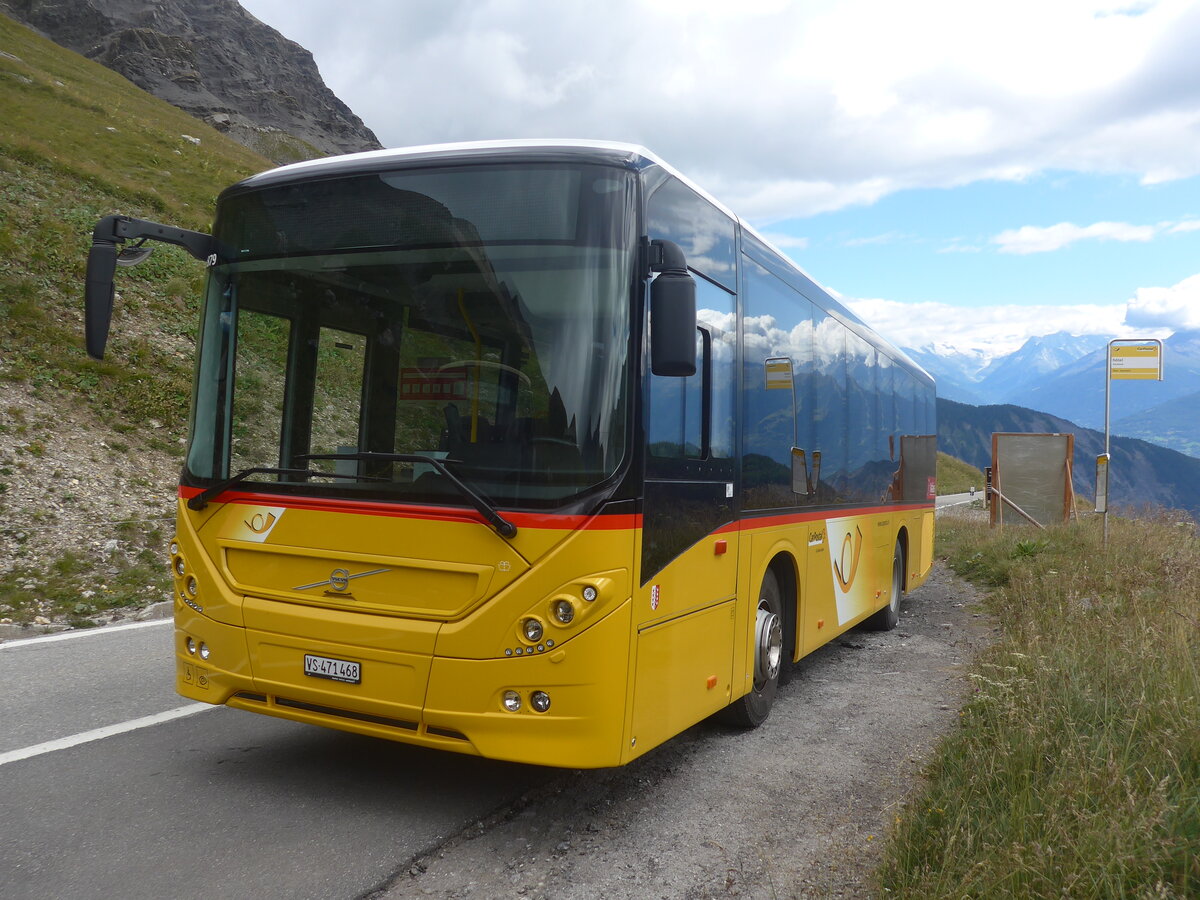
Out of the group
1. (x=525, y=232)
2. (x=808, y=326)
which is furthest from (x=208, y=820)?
(x=808, y=326)

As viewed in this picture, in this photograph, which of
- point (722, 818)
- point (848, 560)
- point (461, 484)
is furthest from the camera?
point (848, 560)

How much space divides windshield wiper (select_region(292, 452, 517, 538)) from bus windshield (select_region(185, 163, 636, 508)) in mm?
17

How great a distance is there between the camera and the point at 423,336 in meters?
4.52

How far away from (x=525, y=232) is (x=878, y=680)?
5302 mm

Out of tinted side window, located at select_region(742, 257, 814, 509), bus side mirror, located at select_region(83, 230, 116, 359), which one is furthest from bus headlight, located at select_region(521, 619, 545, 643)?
bus side mirror, located at select_region(83, 230, 116, 359)

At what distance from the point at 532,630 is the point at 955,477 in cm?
9387

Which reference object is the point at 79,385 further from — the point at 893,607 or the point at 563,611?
the point at 563,611

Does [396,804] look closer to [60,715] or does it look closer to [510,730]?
[510,730]

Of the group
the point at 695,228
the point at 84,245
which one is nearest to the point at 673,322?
the point at 695,228

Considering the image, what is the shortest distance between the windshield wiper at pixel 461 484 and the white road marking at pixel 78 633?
460 centimetres

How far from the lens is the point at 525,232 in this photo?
14.1ft

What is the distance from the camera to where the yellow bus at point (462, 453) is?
4.14 m

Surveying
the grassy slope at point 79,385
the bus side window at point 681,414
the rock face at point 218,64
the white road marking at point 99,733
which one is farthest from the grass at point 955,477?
the white road marking at point 99,733

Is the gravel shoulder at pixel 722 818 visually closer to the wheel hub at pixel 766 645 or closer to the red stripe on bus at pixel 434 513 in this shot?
the wheel hub at pixel 766 645
